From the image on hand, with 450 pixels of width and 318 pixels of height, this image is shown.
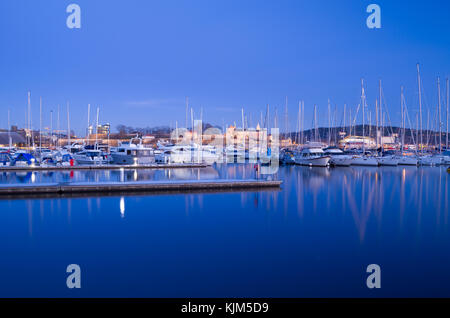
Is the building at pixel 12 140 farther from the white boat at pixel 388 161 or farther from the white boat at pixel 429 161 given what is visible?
the white boat at pixel 429 161

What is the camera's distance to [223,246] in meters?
12.5

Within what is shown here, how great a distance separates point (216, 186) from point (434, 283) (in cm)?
1607

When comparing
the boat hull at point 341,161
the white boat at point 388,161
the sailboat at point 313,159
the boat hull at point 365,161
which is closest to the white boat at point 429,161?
the white boat at point 388,161

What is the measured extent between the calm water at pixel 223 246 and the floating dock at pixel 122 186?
1.28 m

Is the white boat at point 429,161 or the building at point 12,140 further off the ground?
the building at point 12,140

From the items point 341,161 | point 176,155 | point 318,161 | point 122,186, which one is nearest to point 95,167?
point 176,155

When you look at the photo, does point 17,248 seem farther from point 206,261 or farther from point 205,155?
point 205,155

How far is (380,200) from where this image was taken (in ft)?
72.2

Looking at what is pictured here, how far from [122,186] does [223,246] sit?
38.8 feet

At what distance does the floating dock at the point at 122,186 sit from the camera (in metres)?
21.5

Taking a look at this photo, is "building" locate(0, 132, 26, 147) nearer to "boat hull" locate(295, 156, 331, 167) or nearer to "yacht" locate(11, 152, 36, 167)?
"yacht" locate(11, 152, 36, 167)

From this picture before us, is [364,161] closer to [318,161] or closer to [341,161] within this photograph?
[341,161]

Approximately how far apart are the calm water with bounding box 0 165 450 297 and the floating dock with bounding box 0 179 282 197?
50.3 inches
